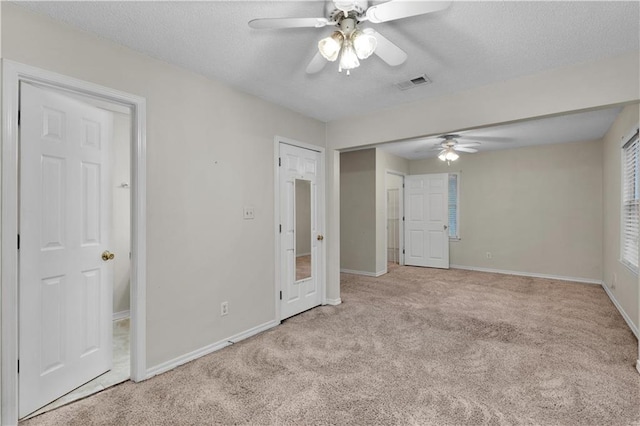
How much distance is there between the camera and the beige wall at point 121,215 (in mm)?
3611

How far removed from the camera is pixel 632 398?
2.03 metres

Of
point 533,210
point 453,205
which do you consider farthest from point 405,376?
point 453,205

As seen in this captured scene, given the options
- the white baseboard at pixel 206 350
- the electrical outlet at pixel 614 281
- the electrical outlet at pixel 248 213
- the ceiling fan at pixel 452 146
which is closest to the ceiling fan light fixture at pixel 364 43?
the electrical outlet at pixel 248 213

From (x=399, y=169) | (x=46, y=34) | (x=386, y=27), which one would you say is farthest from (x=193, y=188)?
(x=399, y=169)

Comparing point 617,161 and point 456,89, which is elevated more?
point 456,89

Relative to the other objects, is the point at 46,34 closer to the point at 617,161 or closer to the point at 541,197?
the point at 617,161

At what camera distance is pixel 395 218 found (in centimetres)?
730

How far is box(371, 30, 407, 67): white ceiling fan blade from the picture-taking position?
1.74 meters

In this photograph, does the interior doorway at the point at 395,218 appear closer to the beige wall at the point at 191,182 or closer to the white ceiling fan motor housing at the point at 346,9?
the beige wall at the point at 191,182

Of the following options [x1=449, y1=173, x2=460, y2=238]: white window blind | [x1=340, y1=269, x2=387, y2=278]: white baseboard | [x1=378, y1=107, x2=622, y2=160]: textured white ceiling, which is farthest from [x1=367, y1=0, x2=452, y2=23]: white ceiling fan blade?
[x1=449, y1=173, x2=460, y2=238]: white window blind

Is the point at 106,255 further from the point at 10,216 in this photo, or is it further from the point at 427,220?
the point at 427,220

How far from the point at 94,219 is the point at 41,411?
1222 millimetres

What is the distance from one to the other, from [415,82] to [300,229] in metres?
1.97

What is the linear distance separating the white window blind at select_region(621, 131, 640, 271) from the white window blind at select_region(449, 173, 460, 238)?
9.50ft
